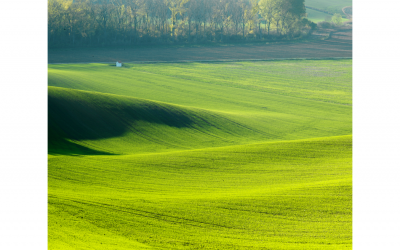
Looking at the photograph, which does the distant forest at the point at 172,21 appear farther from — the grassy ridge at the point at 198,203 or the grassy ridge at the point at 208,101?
the grassy ridge at the point at 198,203

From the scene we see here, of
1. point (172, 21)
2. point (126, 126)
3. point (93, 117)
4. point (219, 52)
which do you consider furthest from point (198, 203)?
point (172, 21)

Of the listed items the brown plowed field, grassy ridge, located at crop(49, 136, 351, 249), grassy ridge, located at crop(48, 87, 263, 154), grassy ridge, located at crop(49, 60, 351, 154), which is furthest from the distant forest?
grassy ridge, located at crop(49, 136, 351, 249)

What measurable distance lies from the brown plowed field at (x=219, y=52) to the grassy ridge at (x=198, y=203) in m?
34.8

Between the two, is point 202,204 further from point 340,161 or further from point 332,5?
point 332,5

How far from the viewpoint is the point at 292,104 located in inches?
1199

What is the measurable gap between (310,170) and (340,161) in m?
1.59

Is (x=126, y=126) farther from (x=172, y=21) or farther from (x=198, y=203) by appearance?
(x=172, y=21)

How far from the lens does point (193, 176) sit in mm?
12672

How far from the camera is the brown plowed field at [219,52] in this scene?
1806 inches

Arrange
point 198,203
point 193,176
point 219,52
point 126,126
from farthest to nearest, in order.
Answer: point 219,52 < point 126,126 < point 193,176 < point 198,203

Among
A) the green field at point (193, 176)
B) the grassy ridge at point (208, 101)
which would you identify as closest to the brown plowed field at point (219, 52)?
the grassy ridge at point (208, 101)

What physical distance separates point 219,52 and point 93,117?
3636 centimetres

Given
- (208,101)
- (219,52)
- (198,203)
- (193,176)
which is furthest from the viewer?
(219,52)

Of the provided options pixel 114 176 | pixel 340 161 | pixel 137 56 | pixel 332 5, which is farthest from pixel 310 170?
pixel 137 56
